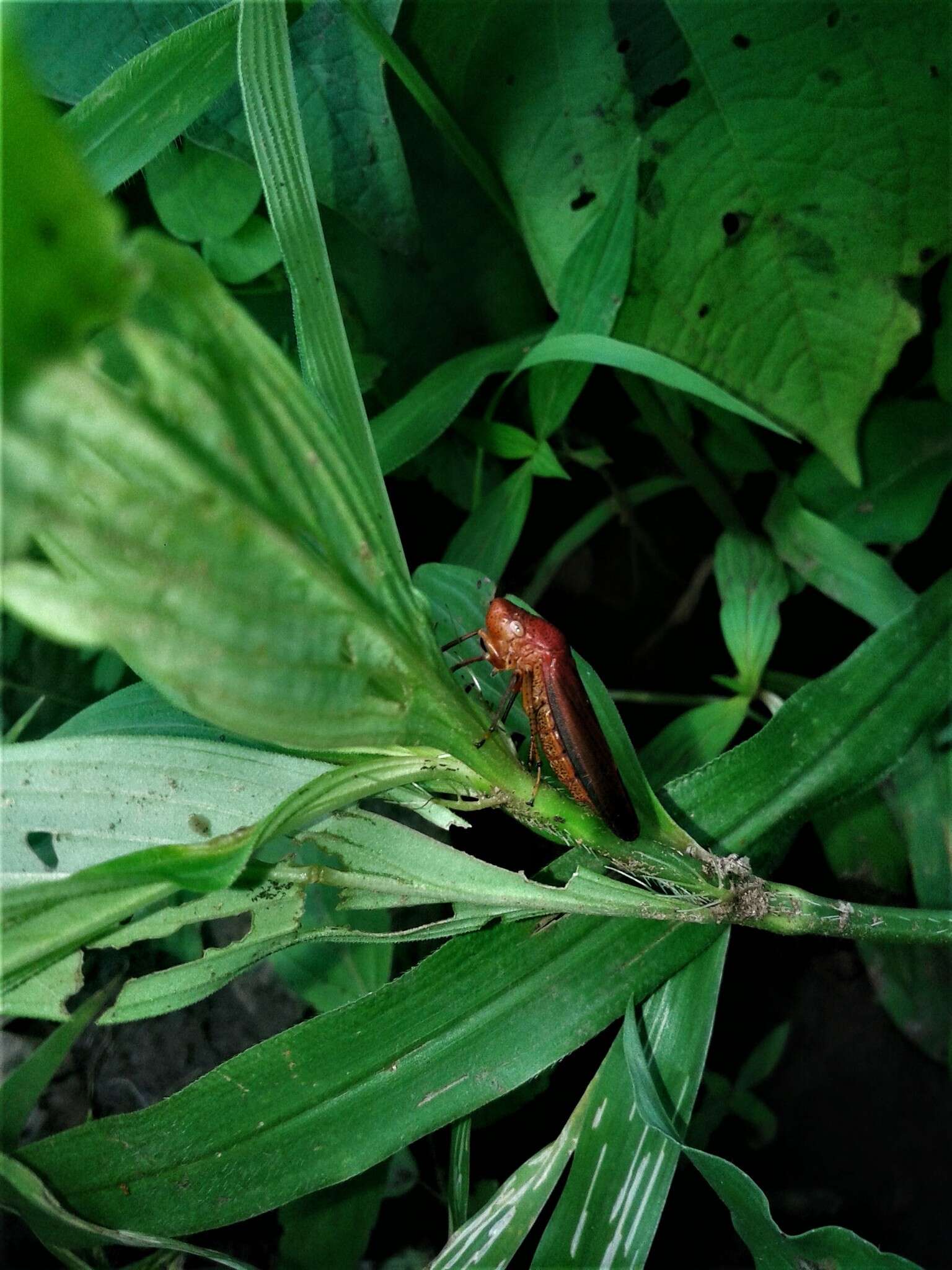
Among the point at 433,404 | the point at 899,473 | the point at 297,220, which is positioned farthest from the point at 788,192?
the point at 297,220

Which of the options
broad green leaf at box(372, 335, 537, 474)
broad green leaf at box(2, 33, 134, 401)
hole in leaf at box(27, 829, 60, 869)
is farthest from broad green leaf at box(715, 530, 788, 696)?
broad green leaf at box(2, 33, 134, 401)

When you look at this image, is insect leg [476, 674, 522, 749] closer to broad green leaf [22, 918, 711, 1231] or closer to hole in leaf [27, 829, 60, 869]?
broad green leaf [22, 918, 711, 1231]

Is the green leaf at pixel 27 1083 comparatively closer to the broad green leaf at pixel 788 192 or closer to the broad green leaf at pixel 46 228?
the broad green leaf at pixel 46 228

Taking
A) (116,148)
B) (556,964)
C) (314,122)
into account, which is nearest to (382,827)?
(556,964)

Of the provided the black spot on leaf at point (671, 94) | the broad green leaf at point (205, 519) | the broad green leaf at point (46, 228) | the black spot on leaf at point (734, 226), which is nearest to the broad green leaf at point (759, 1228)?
the broad green leaf at point (205, 519)

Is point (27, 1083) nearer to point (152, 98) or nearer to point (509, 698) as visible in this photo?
point (509, 698)

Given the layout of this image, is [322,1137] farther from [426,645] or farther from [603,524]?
[603,524]
